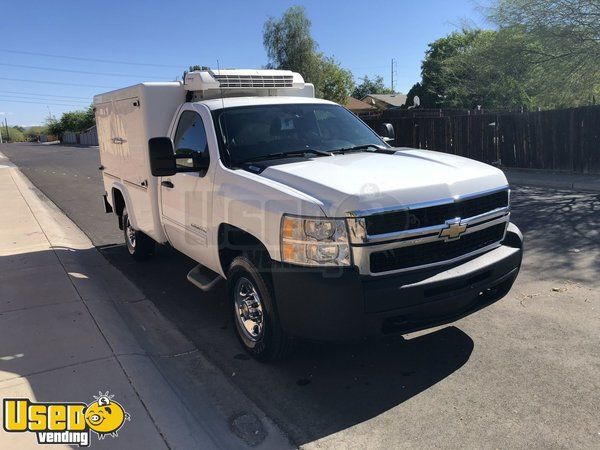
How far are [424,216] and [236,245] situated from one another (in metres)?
1.52

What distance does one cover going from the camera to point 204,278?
498 centimetres

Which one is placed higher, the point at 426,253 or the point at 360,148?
the point at 360,148

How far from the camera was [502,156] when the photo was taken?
53.2ft

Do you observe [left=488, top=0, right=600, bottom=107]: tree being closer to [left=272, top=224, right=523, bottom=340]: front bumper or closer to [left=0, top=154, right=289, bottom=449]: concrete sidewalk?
[left=272, top=224, right=523, bottom=340]: front bumper

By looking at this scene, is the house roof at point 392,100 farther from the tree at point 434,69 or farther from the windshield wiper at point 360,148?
the windshield wiper at point 360,148

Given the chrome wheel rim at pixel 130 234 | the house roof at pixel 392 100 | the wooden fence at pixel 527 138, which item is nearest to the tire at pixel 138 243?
the chrome wheel rim at pixel 130 234

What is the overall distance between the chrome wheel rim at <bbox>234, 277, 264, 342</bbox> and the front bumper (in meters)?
0.47

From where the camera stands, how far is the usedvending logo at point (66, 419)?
314cm

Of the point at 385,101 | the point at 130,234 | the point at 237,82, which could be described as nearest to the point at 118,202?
the point at 130,234

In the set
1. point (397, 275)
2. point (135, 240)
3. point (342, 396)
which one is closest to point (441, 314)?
point (397, 275)

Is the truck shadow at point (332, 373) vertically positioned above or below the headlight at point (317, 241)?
below

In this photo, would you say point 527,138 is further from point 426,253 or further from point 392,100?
point 392,100

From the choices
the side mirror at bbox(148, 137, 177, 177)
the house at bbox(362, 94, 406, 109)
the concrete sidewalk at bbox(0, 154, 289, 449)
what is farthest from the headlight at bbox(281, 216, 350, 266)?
the house at bbox(362, 94, 406, 109)

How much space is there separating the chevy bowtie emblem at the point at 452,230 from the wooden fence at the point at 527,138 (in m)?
9.14
